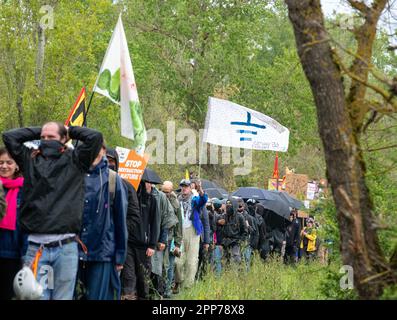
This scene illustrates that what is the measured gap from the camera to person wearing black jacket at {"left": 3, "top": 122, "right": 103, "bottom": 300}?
27.5 feet

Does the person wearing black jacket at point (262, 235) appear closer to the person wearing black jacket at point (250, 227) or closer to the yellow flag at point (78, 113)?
the person wearing black jacket at point (250, 227)

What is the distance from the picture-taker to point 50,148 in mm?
8570

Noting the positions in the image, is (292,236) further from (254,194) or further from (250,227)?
(250,227)

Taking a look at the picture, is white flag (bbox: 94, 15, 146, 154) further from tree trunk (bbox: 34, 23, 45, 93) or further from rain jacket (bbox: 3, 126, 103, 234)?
tree trunk (bbox: 34, 23, 45, 93)

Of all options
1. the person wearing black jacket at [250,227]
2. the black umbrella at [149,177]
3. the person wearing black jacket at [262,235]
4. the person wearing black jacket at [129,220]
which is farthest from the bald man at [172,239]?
the person wearing black jacket at [262,235]

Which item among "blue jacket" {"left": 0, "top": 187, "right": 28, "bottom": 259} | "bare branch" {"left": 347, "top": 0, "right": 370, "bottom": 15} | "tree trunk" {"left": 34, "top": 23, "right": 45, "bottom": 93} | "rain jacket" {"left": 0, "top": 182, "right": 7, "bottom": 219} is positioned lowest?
"blue jacket" {"left": 0, "top": 187, "right": 28, "bottom": 259}

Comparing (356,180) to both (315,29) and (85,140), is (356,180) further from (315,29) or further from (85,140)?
(85,140)

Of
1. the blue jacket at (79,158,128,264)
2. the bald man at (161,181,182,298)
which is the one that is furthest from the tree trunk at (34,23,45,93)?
the blue jacket at (79,158,128,264)

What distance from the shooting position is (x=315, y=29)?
728 centimetres

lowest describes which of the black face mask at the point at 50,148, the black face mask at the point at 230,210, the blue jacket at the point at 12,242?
the black face mask at the point at 230,210

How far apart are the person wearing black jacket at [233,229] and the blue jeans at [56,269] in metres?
13.9

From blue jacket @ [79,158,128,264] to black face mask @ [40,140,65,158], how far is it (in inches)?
37.6

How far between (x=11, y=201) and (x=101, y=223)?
2.93 feet

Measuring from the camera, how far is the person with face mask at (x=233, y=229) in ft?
73.6
